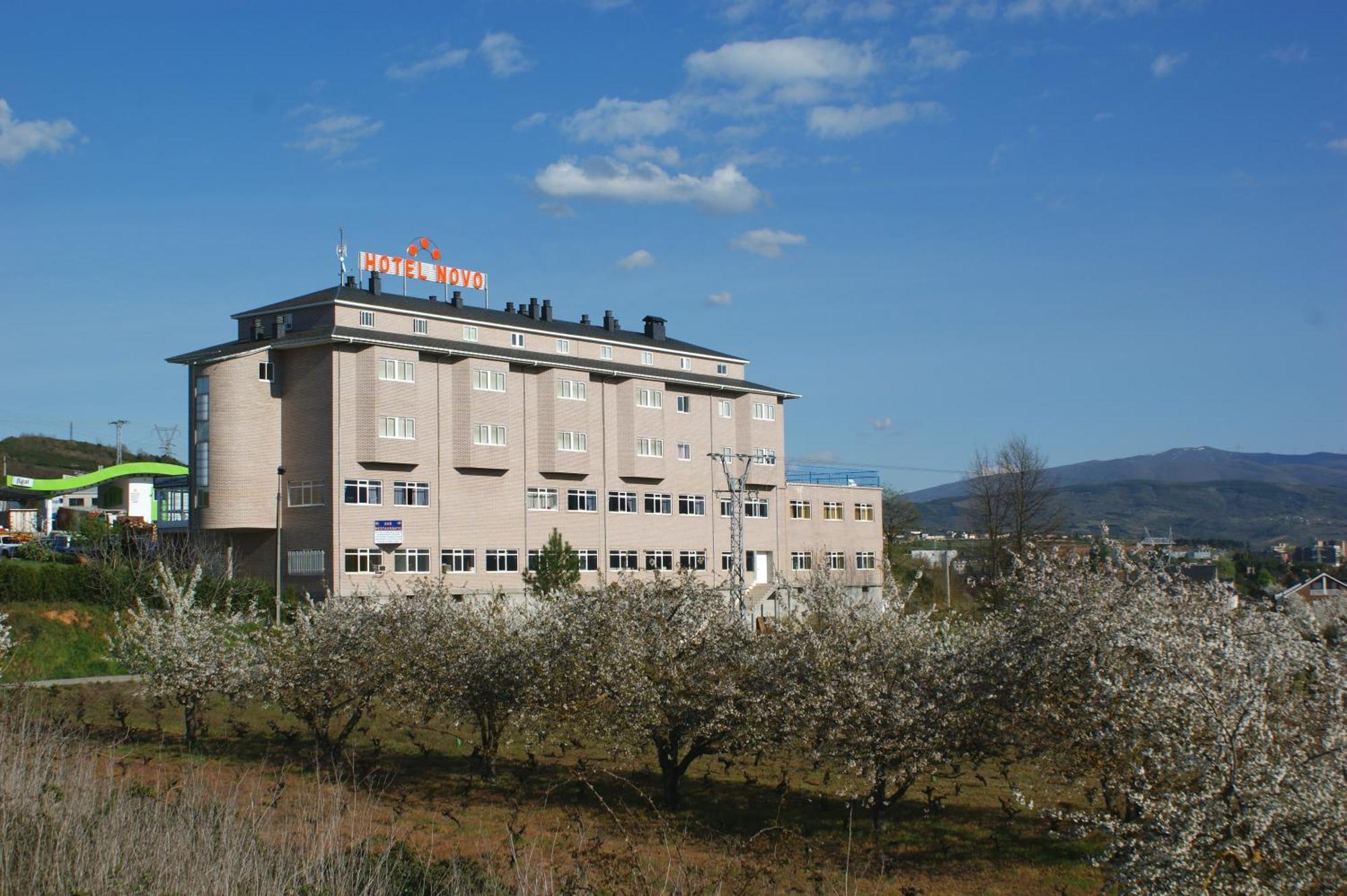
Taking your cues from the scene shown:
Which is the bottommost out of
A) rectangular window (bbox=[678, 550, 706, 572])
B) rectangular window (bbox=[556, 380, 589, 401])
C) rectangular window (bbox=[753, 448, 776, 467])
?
rectangular window (bbox=[678, 550, 706, 572])

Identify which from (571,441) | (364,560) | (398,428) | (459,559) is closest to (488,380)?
(398,428)

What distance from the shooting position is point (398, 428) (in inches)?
2253

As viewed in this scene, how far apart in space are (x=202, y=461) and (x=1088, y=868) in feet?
158

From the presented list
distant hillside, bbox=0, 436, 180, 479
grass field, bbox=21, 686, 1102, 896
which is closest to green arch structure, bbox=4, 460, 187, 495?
distant hillside, bbox=0, 436, 180, 479

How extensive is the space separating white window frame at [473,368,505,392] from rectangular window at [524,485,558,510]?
5.68m

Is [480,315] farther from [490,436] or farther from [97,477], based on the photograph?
[97,477]

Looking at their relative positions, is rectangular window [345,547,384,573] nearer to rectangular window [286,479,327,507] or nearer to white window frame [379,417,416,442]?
rectangular window [286,479,327,507]

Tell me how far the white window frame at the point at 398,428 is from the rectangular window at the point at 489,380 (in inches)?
168

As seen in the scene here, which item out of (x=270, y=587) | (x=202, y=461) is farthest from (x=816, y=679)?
(x=202, y=461)

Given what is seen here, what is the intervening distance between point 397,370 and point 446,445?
4.50 metres

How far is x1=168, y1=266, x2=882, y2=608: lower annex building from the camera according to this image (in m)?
A: 55.9

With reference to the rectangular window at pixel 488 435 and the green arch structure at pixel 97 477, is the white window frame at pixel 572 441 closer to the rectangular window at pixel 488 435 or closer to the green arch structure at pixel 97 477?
the rectangular window at pixel 488 435

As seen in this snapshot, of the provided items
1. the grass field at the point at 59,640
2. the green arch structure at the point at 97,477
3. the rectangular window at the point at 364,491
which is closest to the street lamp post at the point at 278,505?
the rectangular window at the point at 364,491

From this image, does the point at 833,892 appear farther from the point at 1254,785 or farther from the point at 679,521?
the point at 679,521
